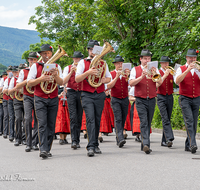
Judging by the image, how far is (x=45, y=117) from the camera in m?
7.84

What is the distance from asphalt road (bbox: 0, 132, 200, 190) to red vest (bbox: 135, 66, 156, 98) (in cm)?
134

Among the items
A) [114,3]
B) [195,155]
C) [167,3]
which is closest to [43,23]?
[114,3]

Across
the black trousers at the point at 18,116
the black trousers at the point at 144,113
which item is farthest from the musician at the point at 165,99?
the black trousers at the point at 18,116

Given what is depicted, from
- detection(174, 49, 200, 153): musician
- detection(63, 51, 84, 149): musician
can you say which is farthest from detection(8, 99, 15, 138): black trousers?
detection(174, 49, 200, 153): musician

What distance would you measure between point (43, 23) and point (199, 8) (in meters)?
22.4

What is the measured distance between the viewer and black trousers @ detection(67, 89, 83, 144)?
9.62 metres

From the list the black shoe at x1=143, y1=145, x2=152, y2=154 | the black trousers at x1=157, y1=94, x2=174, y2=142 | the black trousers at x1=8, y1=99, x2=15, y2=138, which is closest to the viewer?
the black shoe at x1=143, y1=145, x2=152, y2=154

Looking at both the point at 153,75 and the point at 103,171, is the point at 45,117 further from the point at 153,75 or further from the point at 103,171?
the point at 153,75

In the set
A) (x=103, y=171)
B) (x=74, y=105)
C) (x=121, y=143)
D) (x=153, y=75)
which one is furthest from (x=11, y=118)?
(x=103, y=171)

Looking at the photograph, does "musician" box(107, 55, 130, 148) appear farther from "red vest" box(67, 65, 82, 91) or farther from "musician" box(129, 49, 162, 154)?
"musician" box(129, 49, 162, 154)

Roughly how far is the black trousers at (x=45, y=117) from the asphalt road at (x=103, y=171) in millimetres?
389

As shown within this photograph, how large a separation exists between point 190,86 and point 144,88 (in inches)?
41.4

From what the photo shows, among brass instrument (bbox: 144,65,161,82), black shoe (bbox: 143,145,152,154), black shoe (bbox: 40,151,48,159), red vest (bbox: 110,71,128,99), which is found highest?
brass instrument (bbox: 144,65,161,82)

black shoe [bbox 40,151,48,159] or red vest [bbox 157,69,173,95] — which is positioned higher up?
red vest [bbox 157,69,173,95]
